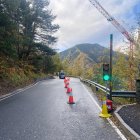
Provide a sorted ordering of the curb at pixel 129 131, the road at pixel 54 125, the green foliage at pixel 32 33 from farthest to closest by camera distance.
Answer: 1. the green foliage at pixel 32 33
2. the road at pixel 54 125
3. the curb at pixel 129 131

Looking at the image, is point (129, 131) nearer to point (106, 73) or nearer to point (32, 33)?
point (106, 73)

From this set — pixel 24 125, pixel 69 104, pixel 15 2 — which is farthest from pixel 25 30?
pixel 24 125

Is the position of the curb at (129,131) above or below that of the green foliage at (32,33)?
below

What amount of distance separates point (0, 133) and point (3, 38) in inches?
666

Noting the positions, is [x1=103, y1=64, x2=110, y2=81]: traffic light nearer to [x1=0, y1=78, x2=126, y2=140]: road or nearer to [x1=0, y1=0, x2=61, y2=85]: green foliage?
[x1=0, y1=78, x2=126, y2=140]: road

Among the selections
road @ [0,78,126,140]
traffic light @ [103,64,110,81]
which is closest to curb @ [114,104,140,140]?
road @ [0,78,126,140]

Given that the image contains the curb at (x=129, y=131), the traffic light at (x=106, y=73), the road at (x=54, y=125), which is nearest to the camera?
the curb at (x=129, y=131)

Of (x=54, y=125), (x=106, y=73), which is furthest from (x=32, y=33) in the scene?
(x=54, y=125)

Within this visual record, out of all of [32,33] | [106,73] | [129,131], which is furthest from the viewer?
[32,33]

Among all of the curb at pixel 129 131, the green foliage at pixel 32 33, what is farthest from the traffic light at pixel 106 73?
the green foliage at pixel 32 33

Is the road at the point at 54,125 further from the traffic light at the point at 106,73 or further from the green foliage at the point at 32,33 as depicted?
the green foliage at the point at 32,33

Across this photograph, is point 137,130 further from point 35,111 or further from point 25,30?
point 25,30

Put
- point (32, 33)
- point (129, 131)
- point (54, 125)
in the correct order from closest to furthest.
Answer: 1. point (129, 131)
2. point (54, 125)
3. point (32, 33)

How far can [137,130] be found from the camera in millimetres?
9109
